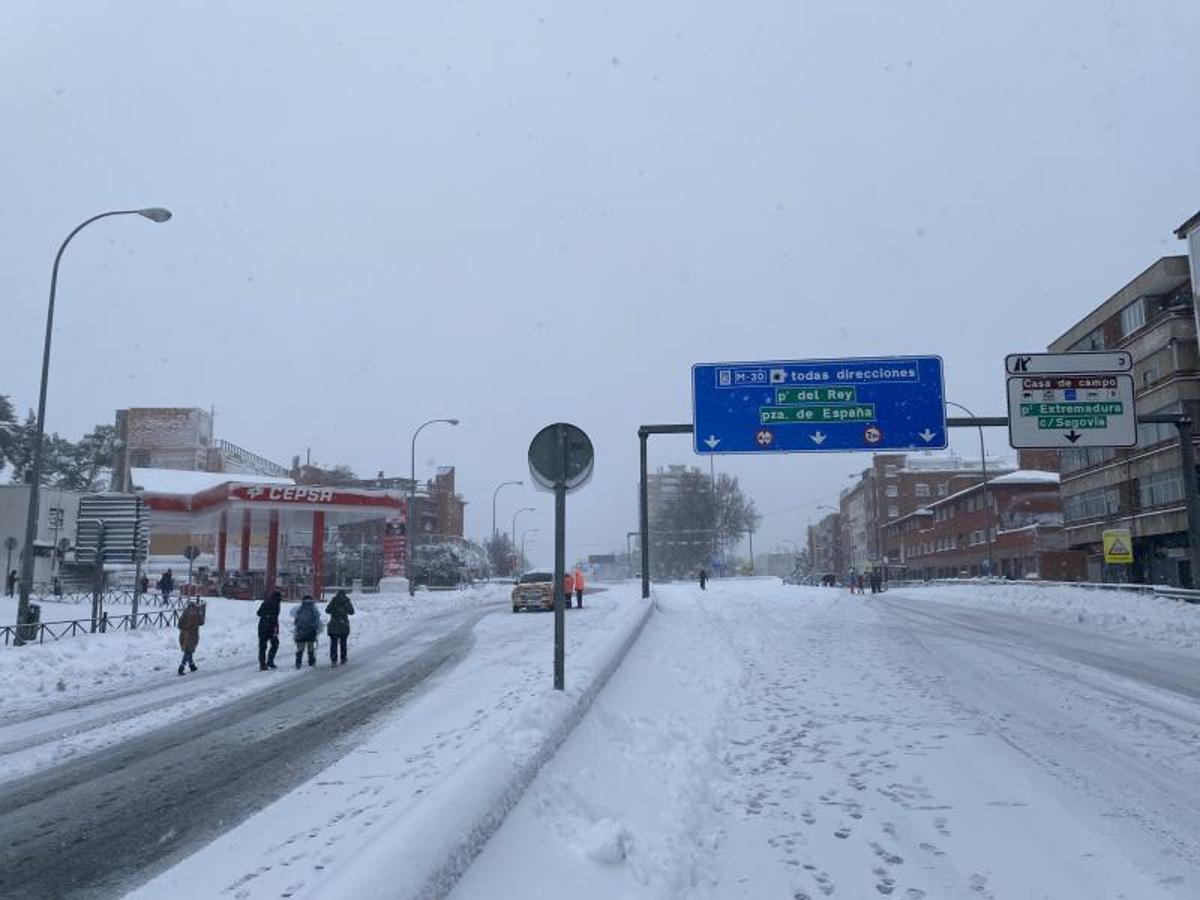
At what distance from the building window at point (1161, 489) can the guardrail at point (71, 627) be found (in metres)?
43.1

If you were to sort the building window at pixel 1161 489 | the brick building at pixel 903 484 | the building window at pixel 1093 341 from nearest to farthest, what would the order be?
the building window at pixel 1161 489, the building window at pixel 1093 341, the brick building at pixel 903 484

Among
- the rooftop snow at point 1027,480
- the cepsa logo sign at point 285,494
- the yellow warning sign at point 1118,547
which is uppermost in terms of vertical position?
the rooftop snow at point 1027,480

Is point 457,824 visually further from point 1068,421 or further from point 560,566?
point 1068,421

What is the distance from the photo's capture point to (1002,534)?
225 ft

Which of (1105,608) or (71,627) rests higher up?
(1105,608)

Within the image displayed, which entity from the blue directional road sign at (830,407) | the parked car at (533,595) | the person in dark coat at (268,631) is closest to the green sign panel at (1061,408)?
the blue directional road sign at (830,407)

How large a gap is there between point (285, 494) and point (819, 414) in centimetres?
2598

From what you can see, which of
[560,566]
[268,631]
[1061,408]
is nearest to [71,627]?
[268,631]

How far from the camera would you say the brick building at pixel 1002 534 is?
192ft

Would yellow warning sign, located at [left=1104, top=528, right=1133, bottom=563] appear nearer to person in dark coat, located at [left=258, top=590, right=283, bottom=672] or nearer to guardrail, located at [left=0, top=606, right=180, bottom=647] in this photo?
person in dark coat, located at [left=258, top=590, right=283, bottom=672]

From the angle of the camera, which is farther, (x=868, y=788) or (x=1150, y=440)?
(x=1150, y=440)

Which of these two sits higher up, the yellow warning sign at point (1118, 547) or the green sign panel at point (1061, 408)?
the green sign panel at point (1061, 408)

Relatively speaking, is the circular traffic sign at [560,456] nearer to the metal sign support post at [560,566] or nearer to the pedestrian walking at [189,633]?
the metal sign support post at [560,566]

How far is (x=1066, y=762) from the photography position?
7363mm
